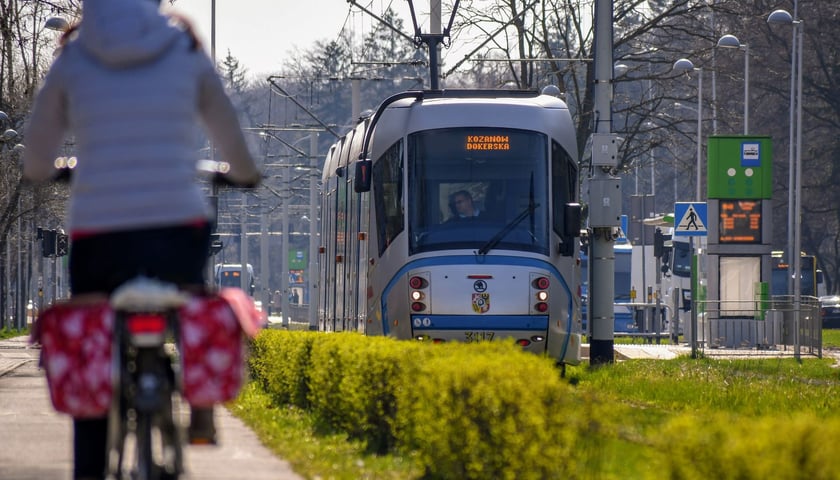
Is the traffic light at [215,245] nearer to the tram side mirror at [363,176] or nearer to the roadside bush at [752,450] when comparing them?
Result: the tram side mirror at [363,176]

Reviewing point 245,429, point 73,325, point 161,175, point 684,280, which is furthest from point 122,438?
point 684,280

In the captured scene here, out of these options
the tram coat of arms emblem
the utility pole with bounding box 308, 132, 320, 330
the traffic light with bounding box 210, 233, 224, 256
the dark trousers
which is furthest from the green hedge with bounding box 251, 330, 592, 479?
the utility pole with bounding box 308, 132, 320, 330

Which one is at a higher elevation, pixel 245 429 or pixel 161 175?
pixel 161 175

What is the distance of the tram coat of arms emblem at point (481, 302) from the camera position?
A: 19.2 m

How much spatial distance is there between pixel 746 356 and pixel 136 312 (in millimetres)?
26568

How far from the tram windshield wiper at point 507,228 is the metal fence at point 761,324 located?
13182 mm

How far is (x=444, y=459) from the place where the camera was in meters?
8.55

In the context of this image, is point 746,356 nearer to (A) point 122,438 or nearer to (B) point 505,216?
(B) point 505,216

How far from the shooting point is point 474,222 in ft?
64.6

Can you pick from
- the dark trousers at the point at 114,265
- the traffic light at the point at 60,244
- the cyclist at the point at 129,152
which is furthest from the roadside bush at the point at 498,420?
the traffic light at the point at 60,244

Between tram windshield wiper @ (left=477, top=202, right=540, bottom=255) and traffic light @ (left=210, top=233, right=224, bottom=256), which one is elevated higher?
tram windshield wiper @ (left=477, top=202, right=540, bottom=255)

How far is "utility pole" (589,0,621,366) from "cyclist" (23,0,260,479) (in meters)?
18.3

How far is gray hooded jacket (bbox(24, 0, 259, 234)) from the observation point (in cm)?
548

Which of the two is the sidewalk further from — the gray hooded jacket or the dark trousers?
the gray hooded jacket
